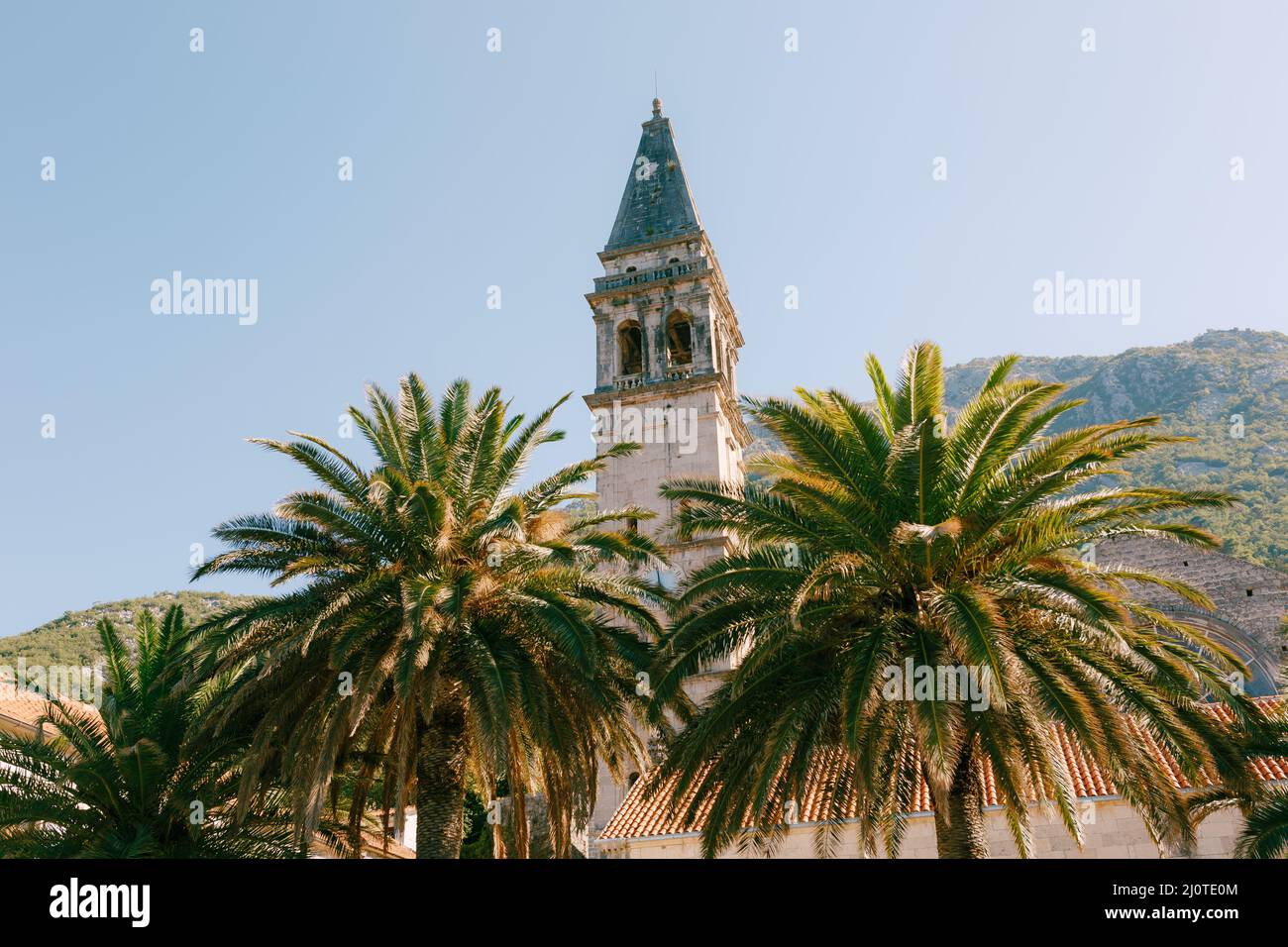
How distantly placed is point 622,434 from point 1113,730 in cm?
2483

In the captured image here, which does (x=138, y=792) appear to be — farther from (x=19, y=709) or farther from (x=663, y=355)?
(x=663, y=355)

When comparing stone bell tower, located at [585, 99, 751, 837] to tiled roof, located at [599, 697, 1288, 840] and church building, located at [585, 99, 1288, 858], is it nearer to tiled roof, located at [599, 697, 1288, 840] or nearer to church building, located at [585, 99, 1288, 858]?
church building, located at [585, 99, 1288, 858]

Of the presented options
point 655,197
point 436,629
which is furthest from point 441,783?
point 655,197

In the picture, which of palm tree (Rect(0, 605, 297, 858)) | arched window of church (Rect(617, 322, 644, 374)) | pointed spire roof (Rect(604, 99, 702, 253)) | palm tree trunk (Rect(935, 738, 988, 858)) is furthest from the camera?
pointed spire roof (Rect(604, 99, 702, 253))

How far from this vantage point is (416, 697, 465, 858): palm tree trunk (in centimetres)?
1756

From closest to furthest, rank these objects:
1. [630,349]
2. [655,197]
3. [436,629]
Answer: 1. [436,629]
2. [630,349]
3. [655,197]

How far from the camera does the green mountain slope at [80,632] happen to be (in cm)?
5875

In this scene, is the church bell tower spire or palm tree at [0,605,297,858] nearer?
palm tree at [0,605,297,858]

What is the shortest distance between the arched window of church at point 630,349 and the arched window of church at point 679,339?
1.01m

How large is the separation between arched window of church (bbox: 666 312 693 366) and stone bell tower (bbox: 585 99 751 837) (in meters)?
0.04

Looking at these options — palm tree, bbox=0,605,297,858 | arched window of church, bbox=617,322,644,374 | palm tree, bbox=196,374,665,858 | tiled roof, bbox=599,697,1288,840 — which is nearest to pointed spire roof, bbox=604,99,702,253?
arched window of church, bbox=617,322,644,374

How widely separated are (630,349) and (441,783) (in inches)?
948

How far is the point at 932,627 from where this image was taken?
14836mm
